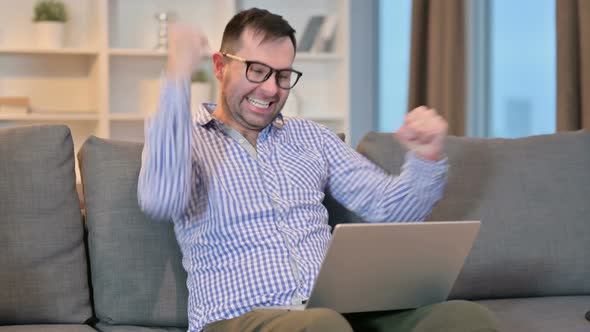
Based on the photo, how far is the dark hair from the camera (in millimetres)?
1860

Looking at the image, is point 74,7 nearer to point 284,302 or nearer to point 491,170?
point 491,170

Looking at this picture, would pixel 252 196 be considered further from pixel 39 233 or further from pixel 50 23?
pixel 50 23

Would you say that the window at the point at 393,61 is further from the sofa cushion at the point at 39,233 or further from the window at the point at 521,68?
the sofa cushion at the point at 39,233

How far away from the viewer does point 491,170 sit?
2.20m

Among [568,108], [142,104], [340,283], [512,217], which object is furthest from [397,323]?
[142,104]

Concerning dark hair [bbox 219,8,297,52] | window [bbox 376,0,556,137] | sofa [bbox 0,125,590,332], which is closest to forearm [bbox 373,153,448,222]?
sofa [bbox 0,125,590,332]

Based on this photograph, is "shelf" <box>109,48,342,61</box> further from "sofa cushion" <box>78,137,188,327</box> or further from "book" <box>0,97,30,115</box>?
"sofa cushion" <box>78,137,188,327</box>

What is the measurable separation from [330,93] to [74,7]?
56.1 inches

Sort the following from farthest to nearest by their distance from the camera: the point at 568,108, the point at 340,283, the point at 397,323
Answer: the point at 568,108
the point at 397,323
the point at 340,283

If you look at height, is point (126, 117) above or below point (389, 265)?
above

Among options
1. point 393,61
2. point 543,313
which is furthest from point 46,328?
point 393,61

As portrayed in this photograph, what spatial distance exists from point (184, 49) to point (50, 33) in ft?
9.39

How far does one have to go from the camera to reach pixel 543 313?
1990mm

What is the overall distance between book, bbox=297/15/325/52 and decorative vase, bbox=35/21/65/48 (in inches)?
49.1
